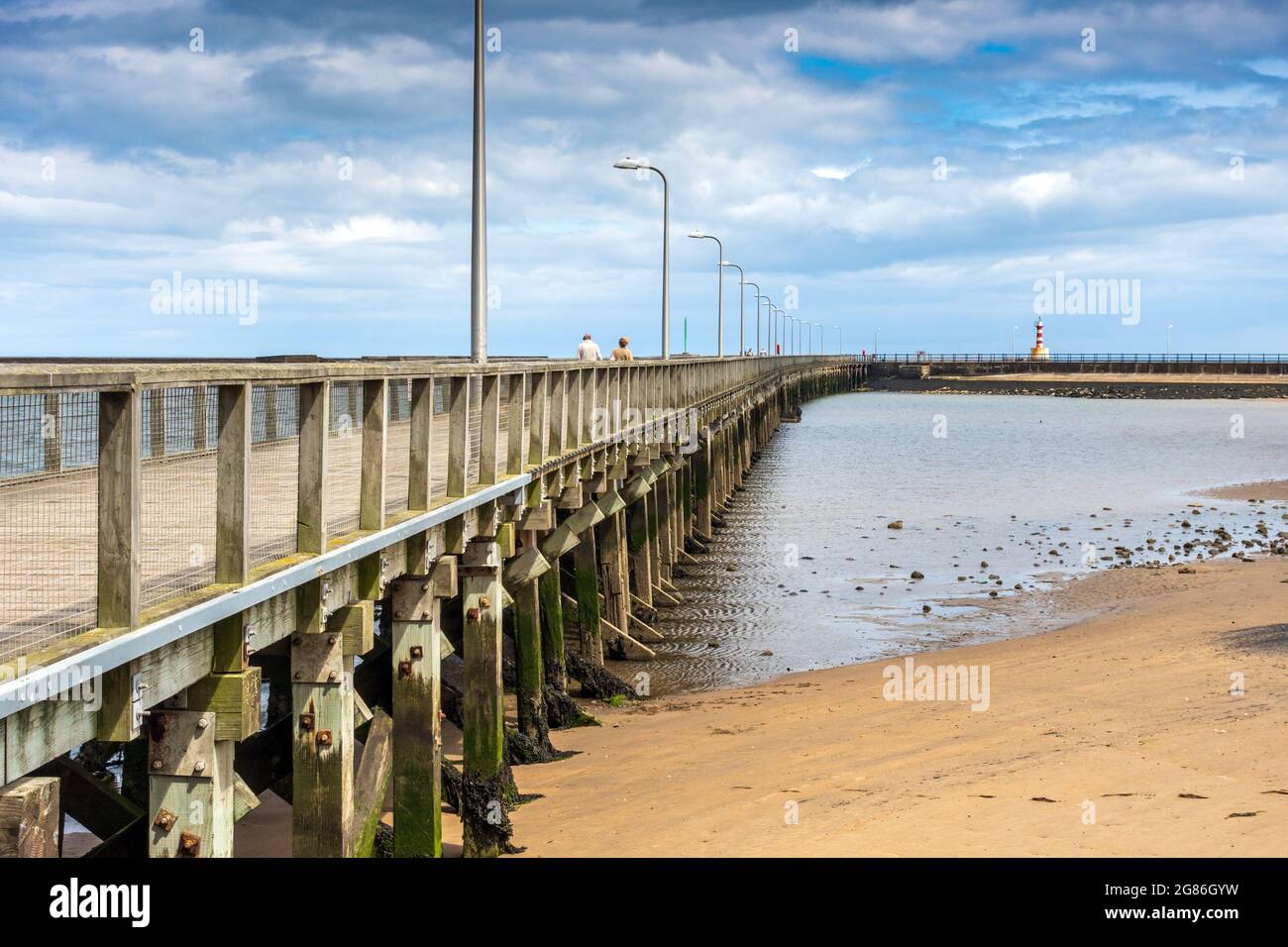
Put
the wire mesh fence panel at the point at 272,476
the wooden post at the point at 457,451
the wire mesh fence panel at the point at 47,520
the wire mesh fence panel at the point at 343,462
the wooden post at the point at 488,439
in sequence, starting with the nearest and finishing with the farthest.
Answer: the wire mesh fence panel at the point at 47,520
the wire mesh fence panel at the point at 272,476
the wire mesh fence panel at the point at 343,462
the wooden post at the point at 457,451
the wooden post at the point at 488,439

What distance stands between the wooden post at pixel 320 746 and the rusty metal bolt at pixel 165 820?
143 cm

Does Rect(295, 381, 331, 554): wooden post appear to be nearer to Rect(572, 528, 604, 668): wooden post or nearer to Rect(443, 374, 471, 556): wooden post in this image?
Rect(443, 374, 471, 556): wooden post

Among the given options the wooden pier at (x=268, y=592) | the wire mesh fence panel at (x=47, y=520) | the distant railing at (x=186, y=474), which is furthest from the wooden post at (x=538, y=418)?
the wire mesh fence panel at (x=47, y=520)

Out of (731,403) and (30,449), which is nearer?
(30,449)

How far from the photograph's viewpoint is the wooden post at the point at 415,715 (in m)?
8.75

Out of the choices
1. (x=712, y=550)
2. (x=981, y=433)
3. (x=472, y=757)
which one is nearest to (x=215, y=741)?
(x=472, y=757)

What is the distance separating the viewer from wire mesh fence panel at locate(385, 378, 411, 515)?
8.99 m

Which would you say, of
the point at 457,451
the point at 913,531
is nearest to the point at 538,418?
the point at 457,451

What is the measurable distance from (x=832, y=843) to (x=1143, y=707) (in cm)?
439

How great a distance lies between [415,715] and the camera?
8.77 m

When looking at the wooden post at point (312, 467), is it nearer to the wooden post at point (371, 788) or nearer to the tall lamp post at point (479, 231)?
the wooden post at point (371, 788)

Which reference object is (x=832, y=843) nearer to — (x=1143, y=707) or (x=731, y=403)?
(x=1143, y=707)

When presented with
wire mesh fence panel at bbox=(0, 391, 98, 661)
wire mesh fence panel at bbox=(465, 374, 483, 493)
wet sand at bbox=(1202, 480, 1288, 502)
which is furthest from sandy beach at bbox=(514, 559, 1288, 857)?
wet sand at bbox=(1202, 480, 1288, 502)
